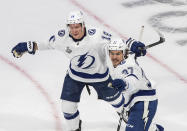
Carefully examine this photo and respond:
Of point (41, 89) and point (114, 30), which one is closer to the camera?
point (41, 89)

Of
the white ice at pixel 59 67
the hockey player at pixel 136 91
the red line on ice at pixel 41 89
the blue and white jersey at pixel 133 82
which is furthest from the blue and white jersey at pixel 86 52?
the red line on ice at pixel 41 89

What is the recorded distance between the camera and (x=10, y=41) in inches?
290

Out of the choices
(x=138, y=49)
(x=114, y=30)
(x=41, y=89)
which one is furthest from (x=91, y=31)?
(x=114, y=30)

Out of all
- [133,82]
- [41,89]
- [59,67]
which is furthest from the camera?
[59,67]

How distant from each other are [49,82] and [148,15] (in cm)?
224

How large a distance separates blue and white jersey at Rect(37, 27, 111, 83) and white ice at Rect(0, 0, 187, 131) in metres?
0.60

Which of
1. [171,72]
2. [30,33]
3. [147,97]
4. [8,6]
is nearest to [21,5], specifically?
[8,6]

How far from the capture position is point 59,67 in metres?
6.73

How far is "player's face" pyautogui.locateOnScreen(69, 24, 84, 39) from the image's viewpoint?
4762 millimetres

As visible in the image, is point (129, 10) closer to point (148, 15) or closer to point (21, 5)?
point (148, 15)

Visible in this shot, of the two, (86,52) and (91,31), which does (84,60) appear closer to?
(86,52)

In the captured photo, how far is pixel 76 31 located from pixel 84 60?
0.33 metres

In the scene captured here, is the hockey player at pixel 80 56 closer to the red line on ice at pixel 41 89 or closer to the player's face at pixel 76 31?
the player's face at pixel 76 31

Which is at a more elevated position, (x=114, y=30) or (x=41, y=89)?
(x=114, y=30)
